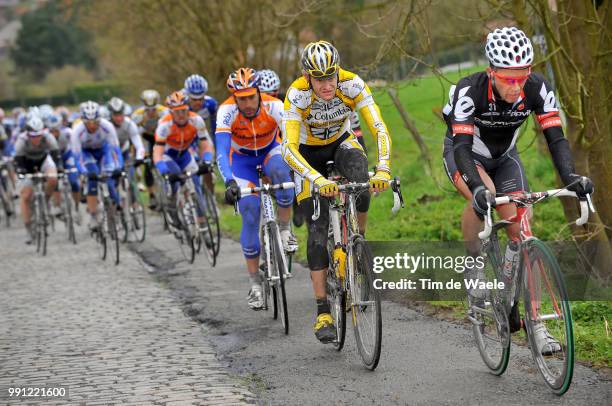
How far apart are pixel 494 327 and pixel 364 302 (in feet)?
3.04

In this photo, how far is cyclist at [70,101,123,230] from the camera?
15.2m

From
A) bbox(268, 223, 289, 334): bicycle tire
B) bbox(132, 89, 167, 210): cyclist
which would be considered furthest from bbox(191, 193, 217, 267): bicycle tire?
bbox(132, 89, 167, 210): cyclist

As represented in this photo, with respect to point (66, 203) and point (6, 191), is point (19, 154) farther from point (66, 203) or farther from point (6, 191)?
point (6, 191)

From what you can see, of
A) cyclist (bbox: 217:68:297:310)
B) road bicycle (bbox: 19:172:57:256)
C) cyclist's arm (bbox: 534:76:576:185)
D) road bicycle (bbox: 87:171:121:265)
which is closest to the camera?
cyclist's arm (bbox: 534:76:576:185)

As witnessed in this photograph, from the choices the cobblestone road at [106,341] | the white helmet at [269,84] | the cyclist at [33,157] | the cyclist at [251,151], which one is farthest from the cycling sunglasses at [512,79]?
the cyclist at [33,157]

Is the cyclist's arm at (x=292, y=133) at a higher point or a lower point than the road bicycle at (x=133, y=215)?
higher

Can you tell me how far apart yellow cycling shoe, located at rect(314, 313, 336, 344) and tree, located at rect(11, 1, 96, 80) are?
90.8m

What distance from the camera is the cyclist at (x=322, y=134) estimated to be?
23.5ft

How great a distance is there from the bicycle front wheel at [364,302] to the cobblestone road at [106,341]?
89 centimetres

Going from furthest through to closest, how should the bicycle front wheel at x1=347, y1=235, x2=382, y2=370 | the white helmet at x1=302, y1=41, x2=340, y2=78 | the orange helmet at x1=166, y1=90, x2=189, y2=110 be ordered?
the orange helmet at x1=166, y1=90, x2=189, y2=110 → the white helmet at x1=302, y1=41, x2=340, y2=78 → the bicycle front wheel at x1=347, y1=235, x2=382, y2=370

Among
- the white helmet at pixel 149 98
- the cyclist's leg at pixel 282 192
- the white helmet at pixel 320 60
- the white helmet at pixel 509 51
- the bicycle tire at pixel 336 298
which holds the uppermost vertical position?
the white helmet at pixel 149 98

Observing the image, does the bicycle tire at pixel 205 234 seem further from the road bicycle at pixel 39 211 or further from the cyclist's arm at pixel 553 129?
the cyclist's arm at pixel 553 129

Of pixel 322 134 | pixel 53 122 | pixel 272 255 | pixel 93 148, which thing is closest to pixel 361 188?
pixel 322 134

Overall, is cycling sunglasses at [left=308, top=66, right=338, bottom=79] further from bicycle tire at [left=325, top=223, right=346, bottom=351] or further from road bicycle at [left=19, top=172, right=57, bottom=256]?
road bicycle at [left=19, top=172, right=57, bottom=256]
